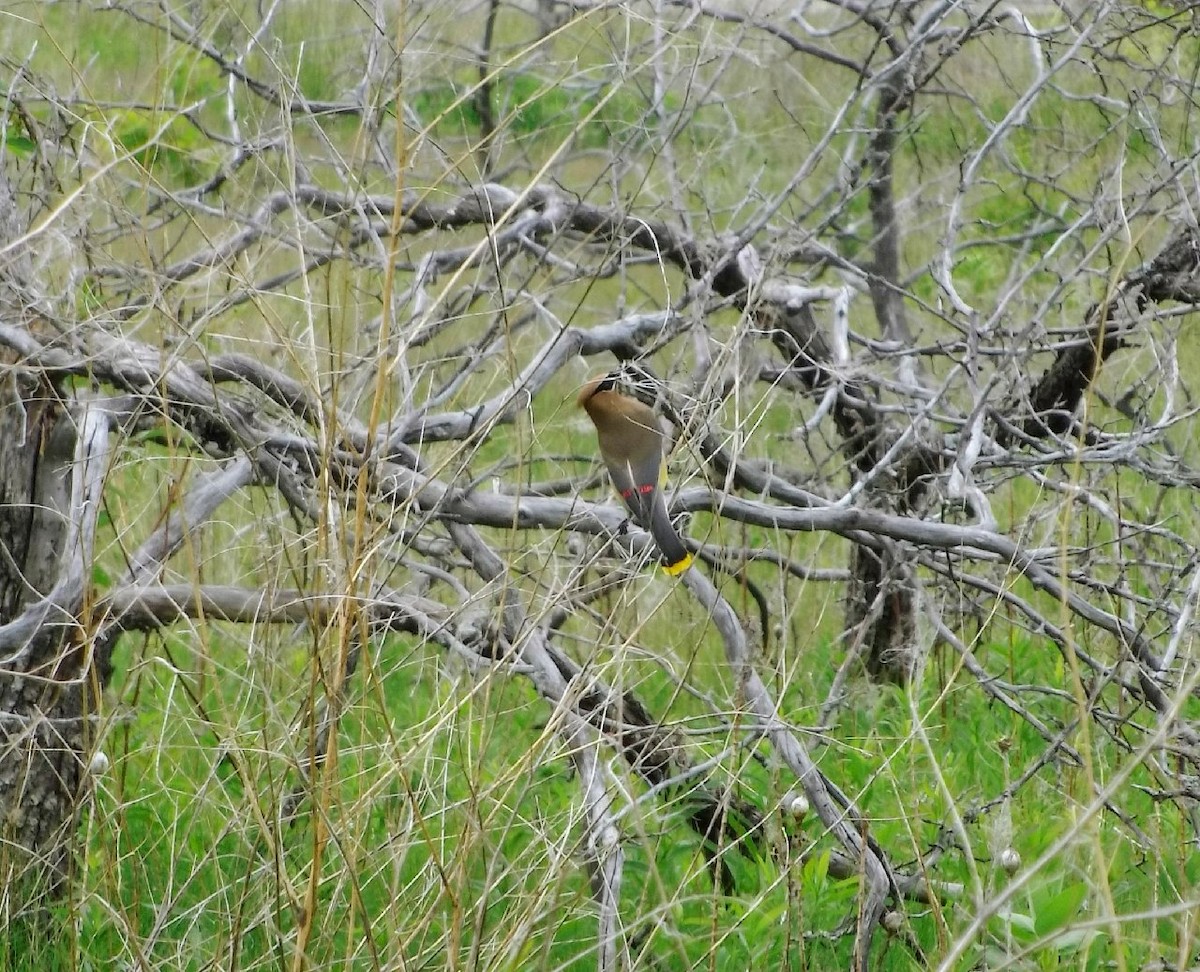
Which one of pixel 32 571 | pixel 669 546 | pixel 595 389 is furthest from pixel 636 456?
pixel 32 571

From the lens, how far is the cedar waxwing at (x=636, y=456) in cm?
298

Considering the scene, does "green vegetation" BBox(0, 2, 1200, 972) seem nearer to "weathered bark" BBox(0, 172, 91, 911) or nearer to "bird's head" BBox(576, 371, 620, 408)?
"weathered bark" BBox(0, 172, 91, 911)

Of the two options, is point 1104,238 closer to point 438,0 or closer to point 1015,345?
point 1015,345

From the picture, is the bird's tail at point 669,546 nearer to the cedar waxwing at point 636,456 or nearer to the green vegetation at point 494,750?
the cedar waxwing at point 636,456

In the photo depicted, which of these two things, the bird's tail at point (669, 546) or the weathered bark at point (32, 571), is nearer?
the bird's tail at point (669, 546)

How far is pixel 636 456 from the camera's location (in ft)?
12.5

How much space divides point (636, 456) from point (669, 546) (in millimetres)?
865

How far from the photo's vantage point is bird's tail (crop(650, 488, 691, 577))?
292 centimetres

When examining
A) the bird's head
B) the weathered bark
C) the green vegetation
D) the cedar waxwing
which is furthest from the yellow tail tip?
the weathered bark

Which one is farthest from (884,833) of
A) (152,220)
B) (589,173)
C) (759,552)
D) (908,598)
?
(589,173)

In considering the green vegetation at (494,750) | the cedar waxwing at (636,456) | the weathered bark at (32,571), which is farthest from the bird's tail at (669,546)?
the weathered bark at (32,571)

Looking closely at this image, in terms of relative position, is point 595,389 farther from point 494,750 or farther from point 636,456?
point 494,750

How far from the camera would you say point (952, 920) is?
2908 millimetres

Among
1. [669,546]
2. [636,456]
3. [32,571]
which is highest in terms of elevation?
[669,546]
